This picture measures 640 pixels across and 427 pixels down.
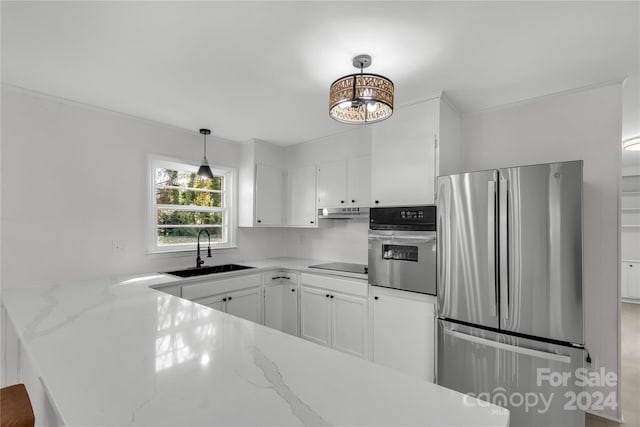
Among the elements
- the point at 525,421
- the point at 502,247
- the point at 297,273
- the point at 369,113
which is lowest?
the point at 525,421

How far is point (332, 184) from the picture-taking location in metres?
3.41

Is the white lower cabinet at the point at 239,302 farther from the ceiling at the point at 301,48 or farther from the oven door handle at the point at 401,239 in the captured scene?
the ceiling at the point at 301,48

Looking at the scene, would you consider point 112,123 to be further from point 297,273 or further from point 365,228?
point 365,228

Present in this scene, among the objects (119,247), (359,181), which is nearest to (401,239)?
(359,181)

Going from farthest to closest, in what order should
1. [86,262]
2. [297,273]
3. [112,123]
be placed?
1. [297,273]
2. [112,123]
3. [86,262]

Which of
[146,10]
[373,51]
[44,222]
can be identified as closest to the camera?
[146,10]

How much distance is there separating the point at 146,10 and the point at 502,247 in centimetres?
234

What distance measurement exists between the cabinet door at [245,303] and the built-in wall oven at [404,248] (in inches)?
48.9

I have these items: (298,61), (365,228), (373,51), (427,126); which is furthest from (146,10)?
(365,228)

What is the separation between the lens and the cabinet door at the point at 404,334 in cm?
229

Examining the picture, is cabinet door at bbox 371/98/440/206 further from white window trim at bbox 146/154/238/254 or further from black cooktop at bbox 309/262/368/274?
white window trim at bbox 146/154/238/254

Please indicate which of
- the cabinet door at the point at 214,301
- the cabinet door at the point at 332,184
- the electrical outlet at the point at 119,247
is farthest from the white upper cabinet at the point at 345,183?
the electrical outlet at the point at 119,247

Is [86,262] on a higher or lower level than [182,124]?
lower

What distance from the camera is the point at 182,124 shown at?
3.01 metres
